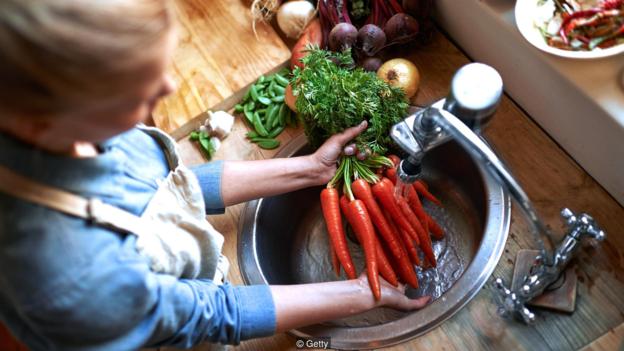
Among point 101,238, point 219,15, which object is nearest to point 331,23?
point 219,15

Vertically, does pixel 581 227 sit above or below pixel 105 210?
below

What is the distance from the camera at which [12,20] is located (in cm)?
45

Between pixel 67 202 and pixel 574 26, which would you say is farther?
pixel 574 26

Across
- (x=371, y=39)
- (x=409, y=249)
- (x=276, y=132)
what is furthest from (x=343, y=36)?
(x=409, y=249)

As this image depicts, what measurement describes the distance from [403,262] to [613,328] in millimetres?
412

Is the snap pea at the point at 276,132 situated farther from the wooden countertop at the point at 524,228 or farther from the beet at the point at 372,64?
the beet at the point at 372,64

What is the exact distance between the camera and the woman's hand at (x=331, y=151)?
1.08 meters

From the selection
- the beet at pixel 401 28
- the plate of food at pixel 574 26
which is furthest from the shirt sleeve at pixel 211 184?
the plate of food at pixel 574 26

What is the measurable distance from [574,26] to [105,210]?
33.2 inches

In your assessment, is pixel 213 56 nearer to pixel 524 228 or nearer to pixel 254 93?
pixel 254 93

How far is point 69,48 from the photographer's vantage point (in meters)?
0.46

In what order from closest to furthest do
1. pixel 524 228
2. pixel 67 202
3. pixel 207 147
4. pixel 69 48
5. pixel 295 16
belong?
pixel 69 48, pixel 67 202, pixel 524 228, pixel 207 147, pixel 295 16

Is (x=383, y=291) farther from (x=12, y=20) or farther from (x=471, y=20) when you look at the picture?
(x=12, y=20)

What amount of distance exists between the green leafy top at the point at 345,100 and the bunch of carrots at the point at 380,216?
6 centimetres
